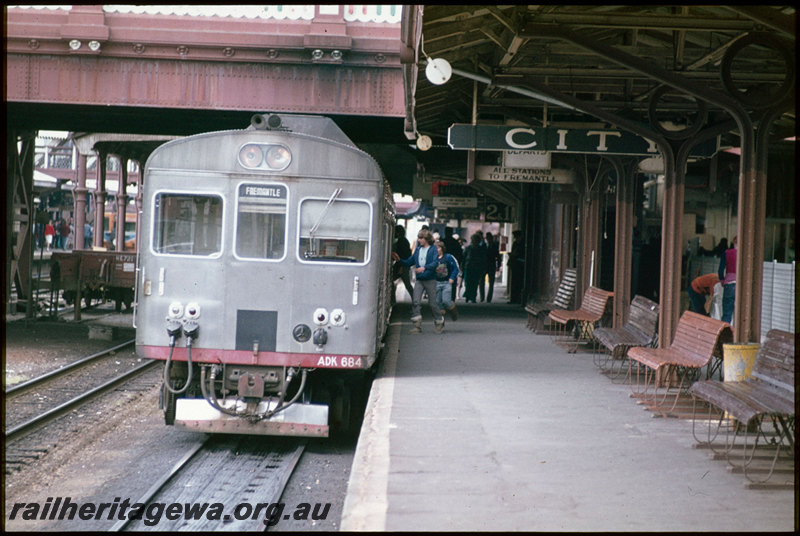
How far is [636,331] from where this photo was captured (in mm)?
10781

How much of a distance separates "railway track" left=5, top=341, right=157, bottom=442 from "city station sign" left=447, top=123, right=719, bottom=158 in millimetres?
5547

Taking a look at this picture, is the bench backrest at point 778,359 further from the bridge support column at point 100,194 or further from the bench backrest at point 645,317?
the bridge support column at point 100,194

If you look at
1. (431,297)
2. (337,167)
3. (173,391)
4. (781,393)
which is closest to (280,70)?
(431,297)

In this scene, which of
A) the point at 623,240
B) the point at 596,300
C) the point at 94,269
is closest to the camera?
the point at 623,240

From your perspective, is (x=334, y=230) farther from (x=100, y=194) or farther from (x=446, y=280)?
(x=100, y=194)

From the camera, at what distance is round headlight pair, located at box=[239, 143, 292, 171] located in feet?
30.0

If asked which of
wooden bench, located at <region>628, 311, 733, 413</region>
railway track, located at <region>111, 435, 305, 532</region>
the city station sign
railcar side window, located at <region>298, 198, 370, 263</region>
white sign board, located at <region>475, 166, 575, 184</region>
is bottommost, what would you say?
railway track, located at <region>111, 435, 305, 532</region>

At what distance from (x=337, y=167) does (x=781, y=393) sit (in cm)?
461

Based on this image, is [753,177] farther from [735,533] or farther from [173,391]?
[173,391]

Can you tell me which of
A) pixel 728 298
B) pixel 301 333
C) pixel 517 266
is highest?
pixel 517 266

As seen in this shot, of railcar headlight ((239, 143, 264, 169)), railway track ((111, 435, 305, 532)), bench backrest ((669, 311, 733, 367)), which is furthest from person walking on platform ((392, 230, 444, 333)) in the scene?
bench backrest ((669, 311, 733, 367))

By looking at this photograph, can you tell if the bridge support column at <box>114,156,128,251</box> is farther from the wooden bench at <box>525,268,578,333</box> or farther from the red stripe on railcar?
the red stripe on railcar

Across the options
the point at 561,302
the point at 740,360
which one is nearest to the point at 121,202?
the point at 561,302

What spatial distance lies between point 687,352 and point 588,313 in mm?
4362
